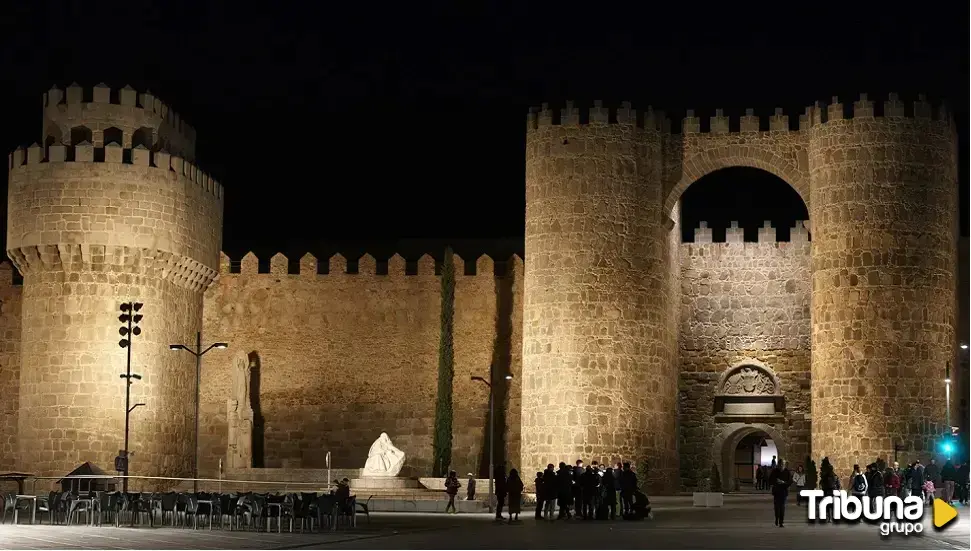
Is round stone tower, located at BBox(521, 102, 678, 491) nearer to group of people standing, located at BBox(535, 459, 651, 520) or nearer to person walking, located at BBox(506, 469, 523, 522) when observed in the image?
group of people standing, located at BBox(535, 459, 651, 520)

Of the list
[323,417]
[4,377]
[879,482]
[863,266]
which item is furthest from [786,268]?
[4,377]

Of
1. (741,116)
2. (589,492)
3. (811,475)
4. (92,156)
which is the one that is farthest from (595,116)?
(589,492)

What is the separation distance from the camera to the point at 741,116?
36469mm

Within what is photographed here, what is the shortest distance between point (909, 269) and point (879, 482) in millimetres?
9349

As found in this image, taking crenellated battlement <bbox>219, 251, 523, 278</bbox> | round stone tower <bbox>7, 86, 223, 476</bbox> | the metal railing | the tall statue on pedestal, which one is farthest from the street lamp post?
round stone tower <bbox>7, 86, 223, 476</bbox>

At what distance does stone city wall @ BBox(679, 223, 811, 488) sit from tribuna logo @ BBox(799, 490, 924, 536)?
12042 millimetres

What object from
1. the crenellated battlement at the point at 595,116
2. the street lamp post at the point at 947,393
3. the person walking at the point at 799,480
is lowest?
the person walking at the point at 799,480

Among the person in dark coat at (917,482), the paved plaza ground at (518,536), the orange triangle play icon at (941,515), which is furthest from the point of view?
the person in dark coat at (917,482)

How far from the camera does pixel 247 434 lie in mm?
38938

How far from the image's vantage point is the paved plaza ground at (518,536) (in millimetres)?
19359

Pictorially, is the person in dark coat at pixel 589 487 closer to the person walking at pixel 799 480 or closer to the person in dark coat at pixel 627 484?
the person in dark coat at pixel 627 484

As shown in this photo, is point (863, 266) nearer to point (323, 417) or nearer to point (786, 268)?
point (786, 268)

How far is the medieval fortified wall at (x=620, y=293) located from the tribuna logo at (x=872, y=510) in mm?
8561

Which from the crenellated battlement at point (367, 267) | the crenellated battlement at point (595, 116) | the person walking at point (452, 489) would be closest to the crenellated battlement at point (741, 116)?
the crenellated battlement at point (595, 116)
